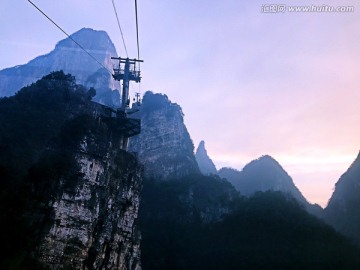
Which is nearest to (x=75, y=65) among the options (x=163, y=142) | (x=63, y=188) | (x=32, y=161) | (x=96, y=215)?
(x=163, y=142)

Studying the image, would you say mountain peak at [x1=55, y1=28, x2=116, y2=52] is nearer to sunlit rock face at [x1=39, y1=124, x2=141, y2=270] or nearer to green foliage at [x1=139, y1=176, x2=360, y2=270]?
green foliage at [x1=139, y1=176, x2=360, y2=270]

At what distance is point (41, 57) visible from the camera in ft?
390

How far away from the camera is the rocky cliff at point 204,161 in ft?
444

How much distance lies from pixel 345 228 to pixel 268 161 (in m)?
47.1

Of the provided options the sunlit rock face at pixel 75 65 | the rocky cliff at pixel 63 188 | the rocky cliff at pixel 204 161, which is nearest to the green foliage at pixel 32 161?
the rocky cliff at pixel 63 188

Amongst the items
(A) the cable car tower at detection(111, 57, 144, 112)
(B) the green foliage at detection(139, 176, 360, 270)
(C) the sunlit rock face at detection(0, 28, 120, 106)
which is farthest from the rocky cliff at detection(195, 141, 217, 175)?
(A) the cable car tower at detection(111, 57, 144, 112)

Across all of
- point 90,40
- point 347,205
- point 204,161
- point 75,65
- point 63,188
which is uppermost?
point 90,40

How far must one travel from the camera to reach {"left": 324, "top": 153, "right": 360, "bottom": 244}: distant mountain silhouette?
295 ft

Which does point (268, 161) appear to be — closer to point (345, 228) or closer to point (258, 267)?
point (345, 228)

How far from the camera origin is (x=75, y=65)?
11425 centimetres

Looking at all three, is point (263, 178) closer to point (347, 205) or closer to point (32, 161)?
point (347, 205)

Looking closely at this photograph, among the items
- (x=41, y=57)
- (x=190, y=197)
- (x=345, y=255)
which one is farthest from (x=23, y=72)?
(x=345, y=255)

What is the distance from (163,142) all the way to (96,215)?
6585 cm

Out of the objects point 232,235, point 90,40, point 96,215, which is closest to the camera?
point 96,215
